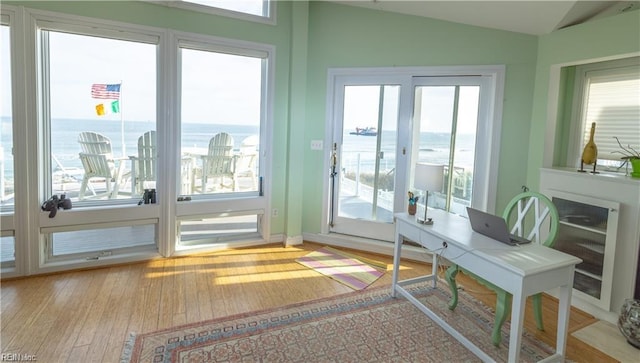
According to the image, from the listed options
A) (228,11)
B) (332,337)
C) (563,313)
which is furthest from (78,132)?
(563,313)

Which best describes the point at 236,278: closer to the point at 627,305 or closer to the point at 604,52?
the point at 627,305

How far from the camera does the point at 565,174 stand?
3037 millimetres

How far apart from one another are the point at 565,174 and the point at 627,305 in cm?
108

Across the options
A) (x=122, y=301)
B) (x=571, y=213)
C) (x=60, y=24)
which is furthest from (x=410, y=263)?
(x=60, y=24)

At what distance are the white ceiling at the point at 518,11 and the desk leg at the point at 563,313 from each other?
2.18 meters

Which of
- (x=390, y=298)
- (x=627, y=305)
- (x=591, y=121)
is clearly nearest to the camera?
(x=627, y=305)

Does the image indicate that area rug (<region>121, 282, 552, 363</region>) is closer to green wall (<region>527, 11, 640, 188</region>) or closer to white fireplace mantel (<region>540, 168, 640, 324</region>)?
white fireplace mantel (<region>540, 168, 640, 324</region>)

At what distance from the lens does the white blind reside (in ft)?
9.61

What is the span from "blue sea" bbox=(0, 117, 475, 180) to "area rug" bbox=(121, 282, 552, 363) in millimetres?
1703

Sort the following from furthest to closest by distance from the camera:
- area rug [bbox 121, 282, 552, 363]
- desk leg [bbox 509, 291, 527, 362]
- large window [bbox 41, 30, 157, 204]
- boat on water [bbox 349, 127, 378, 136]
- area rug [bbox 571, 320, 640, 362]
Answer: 1. boat on water [bbox 349, 127, 378, 136]
2. large window [bbox 41, 30, 157, 204]
3. area rug [bbox 571, 320, 640, 362]
4. area rug [bbox 121, 282, 552, 363]
5. desk leg [bbox 509, 291, 527, 362]

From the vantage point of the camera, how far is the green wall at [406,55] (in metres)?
3.48

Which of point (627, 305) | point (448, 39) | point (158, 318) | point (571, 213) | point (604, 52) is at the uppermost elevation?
point (448, 39)

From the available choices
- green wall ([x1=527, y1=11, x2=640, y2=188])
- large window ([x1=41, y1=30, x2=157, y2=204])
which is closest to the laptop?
green wall ([x1=527, y1=11, x2=640, y2=188])

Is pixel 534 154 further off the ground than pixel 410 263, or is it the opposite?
pixel 534 154
